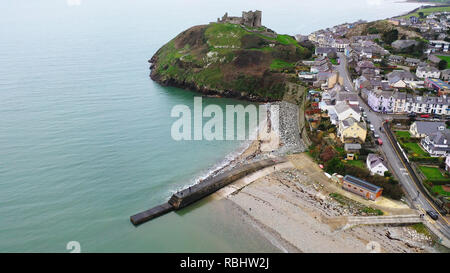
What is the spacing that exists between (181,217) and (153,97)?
3407cm

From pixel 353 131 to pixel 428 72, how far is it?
89.5ft

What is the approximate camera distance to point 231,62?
63.5 m

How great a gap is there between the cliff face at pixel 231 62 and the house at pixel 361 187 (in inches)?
1132

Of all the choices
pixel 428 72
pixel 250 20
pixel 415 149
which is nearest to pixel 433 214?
pixel 415 149

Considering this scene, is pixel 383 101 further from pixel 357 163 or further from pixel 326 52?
pixel 326 52

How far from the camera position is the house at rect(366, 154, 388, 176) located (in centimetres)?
2855

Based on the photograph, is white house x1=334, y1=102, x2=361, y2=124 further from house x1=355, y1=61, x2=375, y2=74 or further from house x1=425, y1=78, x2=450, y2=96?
house x1=355, y1=61, x2=375, y2=74

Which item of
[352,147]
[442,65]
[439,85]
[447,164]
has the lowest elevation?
[447,164]

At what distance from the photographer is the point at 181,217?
26672mm

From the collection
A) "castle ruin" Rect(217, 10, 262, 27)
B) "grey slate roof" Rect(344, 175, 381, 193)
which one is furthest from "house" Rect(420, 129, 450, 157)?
"castle ruin" Rect(217, 10, 262, 27)

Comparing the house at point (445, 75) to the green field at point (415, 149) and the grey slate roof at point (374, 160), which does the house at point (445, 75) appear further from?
the grey slate roof at point (374, 160)

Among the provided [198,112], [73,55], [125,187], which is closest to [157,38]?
[73,55]

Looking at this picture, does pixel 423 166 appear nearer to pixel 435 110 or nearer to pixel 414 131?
pixel 414 131

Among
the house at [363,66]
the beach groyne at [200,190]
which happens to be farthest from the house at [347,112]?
the house at [363,66]
